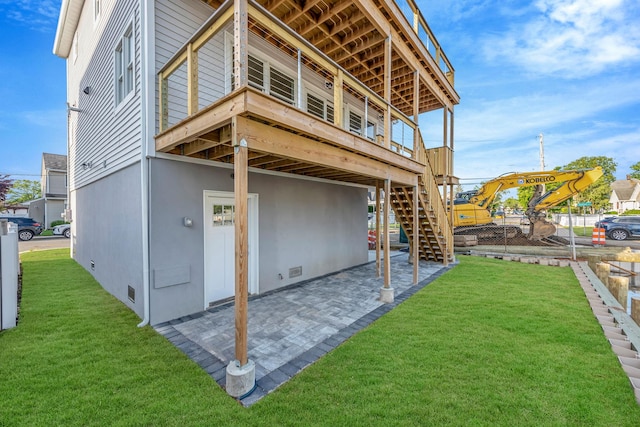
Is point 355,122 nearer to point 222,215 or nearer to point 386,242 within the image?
point 386,242

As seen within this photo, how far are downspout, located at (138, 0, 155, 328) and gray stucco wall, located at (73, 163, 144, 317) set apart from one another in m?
0.24

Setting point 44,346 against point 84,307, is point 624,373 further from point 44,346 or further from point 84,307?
point 84,307

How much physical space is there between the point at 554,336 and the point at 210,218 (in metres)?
5.62

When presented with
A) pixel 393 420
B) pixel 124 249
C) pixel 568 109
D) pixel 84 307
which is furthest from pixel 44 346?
pixel 568 109

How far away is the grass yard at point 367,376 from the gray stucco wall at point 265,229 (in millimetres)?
900

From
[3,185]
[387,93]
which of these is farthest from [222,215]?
[3,185]

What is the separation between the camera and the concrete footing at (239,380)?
2516mm

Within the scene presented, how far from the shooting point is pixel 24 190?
112 feet

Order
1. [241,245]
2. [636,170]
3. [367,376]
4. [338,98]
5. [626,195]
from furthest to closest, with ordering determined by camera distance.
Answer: [626,195] → [636,170] → [338,98] → [367,376] → [241,245]

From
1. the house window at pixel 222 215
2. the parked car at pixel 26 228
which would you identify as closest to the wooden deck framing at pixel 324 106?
the house window at pixel 222 215

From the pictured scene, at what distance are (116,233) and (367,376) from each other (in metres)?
5.34

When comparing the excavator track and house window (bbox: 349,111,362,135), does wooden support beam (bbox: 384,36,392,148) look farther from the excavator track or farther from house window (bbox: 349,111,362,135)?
the excavator track

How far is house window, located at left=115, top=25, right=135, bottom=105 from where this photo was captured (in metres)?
4.84

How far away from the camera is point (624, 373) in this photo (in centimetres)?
281
